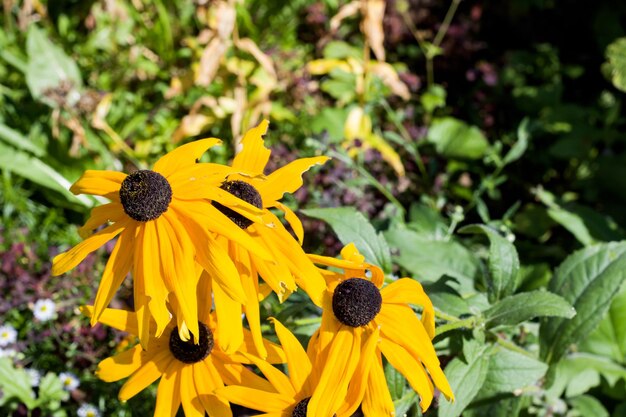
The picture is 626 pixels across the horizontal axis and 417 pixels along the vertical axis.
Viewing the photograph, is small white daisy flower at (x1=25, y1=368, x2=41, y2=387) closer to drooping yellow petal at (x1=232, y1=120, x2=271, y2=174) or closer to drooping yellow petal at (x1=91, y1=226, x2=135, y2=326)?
drooping yellow petal at (x1=91, y1=226, x2=135, y2=326)

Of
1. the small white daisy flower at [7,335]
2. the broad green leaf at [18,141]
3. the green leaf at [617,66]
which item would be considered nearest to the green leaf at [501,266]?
the green leaf at [617,66]

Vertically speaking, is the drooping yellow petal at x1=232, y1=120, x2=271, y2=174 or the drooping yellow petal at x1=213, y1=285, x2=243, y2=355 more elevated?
the drooping yellow petal at x1=232, y1=120, x2=271, y2=174

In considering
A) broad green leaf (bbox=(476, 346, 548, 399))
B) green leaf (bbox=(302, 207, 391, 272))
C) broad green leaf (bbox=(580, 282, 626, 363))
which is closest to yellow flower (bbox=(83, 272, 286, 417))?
green leaf (bbox=(302, 207, 391, 272))

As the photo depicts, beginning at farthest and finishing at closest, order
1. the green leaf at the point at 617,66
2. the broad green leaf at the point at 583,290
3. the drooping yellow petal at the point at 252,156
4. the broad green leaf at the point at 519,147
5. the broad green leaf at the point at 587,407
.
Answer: the green leaf at the point at 617,66, the broad green leaf at the point at 519,147, the broad green leaf at the point at 587,407, the broad green leaf at the point at 583,290, the drooping yellow petal at the point at 252,156

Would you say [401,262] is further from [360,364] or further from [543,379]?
[360,364]

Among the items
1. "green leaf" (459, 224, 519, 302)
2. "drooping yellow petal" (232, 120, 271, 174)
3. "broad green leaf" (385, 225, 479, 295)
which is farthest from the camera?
"broad green leaf" (385, 225, 479, 295)

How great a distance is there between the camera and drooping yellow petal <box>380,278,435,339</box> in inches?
50.0

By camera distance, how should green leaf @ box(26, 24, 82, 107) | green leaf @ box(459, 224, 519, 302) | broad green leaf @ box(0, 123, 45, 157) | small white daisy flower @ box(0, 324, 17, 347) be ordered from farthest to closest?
green leaf @ box(26, 24, 82, 107)
broad green leaf @ box(0, 123, 45, 157)
small white daisy flower @ box(0, 324, 17, 347)
green leaf @ box(459, 224, 519, 302)

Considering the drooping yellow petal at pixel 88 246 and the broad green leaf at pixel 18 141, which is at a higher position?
the drooping yellow petal at pixel 88 246

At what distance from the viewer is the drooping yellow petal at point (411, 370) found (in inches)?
48.5

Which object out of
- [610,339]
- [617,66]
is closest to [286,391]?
[610,339]

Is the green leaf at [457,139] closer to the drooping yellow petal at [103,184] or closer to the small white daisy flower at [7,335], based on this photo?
the small white daisy flower at [7,335]

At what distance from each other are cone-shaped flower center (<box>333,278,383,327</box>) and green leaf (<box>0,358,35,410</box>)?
45.5 inches

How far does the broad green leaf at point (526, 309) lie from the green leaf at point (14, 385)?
129 cm
